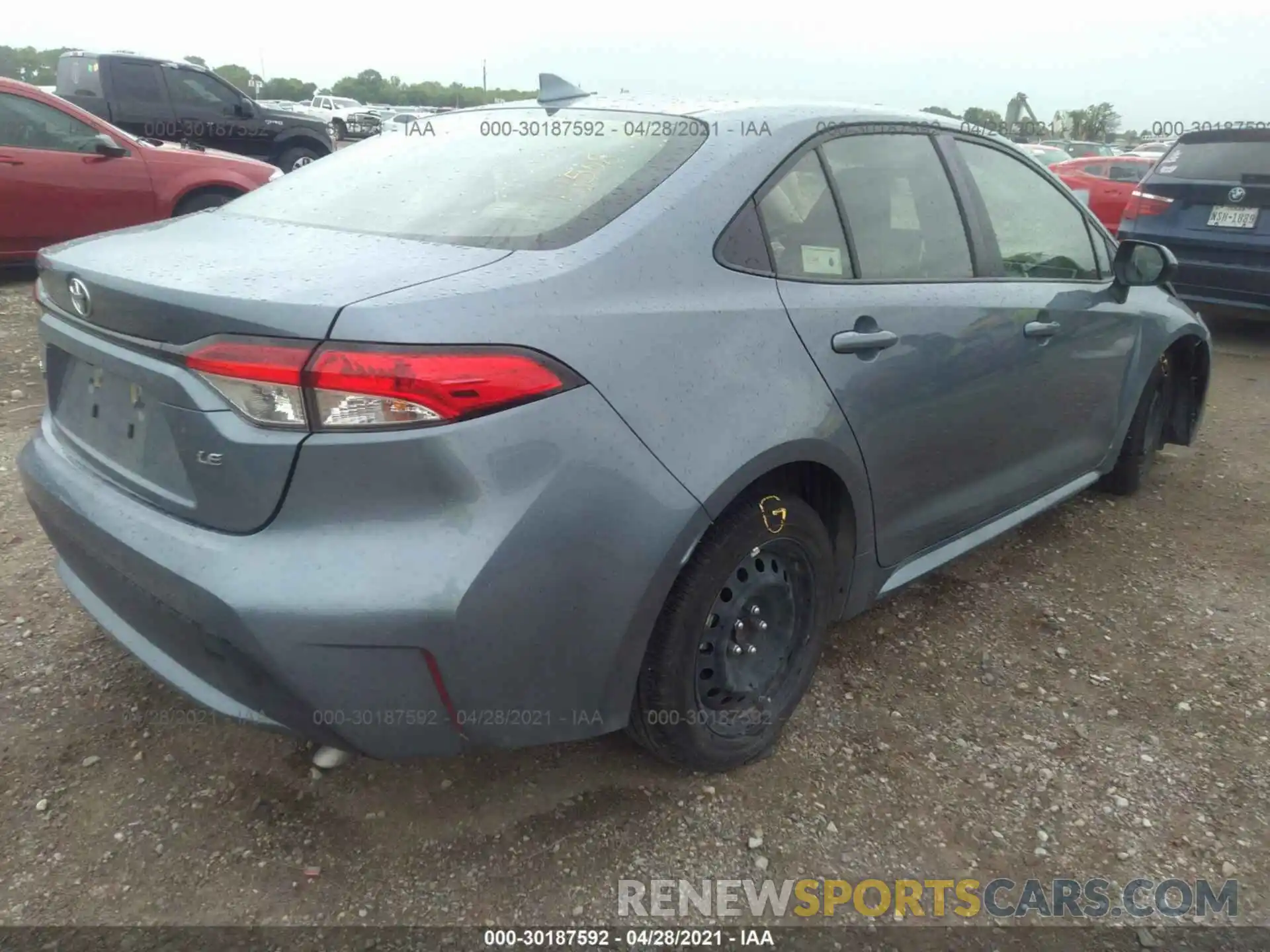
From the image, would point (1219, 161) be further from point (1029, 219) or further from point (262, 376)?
point (262, 376)

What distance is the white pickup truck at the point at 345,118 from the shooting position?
1967 cm

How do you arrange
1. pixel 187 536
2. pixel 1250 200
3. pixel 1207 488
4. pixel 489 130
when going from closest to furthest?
pixel 187 536 → pixel 489 130 → pixel 1207 488 → pixel 1250 200

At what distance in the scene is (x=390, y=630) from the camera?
5.35ft

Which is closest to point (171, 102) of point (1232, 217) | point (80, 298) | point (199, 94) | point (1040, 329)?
point (199, 94)

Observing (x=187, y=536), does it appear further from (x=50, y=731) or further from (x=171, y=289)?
(x=50, y=731)

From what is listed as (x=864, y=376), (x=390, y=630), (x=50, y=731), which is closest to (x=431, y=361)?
(x=390, y=630)

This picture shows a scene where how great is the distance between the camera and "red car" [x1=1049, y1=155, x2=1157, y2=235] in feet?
38.8

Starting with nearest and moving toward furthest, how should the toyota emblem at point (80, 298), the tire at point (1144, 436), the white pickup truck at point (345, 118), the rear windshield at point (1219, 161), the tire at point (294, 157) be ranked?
the toyota emblem at point (80, 298) < the tire at point (1144, 436) < the rear windshield at point (1219, 161) < the tire at point (294, 157) < the white pickup truck at point (345, 118)

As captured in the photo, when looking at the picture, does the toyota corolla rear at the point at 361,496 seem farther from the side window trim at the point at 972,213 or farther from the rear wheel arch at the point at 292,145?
the rear wheel arch at the point at 292,145

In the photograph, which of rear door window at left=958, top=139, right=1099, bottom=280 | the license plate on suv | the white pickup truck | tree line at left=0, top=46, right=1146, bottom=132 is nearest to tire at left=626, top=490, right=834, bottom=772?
rear door window at left=958, top=139, right=1099, bottom=280

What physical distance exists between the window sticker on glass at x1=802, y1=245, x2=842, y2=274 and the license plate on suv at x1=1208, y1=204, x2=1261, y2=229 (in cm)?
569

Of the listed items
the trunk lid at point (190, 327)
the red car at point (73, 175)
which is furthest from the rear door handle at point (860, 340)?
the red car at point (73, 175)

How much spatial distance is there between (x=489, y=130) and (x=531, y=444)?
1309 mm
